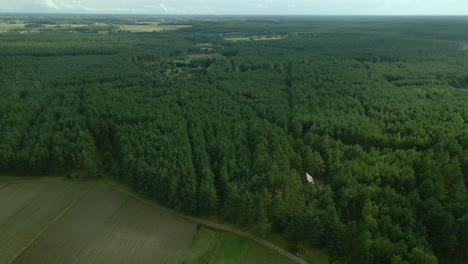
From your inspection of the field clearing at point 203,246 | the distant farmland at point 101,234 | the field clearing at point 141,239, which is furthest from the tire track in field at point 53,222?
the field clearing at point 203,246

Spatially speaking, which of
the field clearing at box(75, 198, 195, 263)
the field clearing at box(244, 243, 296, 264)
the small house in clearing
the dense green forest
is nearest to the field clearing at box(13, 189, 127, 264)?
the field clearing at box(75, 198, 195, 263)

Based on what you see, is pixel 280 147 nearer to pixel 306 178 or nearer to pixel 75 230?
pixel 306 178

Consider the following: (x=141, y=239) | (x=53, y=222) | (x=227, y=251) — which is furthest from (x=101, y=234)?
(x=227, y=251)

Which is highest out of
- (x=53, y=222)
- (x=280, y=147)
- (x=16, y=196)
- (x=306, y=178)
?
(x=280, y=147)

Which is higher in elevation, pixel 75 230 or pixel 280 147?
pixel 280 147

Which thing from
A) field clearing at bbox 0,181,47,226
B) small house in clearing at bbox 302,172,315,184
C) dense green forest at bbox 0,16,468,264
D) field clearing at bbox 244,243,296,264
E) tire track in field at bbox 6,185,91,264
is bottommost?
field clearing at bbox 244,243,296,264

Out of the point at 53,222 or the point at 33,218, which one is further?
the point at 33,218

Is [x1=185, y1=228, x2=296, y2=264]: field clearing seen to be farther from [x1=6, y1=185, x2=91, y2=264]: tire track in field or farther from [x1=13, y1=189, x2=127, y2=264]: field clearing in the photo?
[x1=6, y1=185, x2=91, y2=264]: tire track in field
